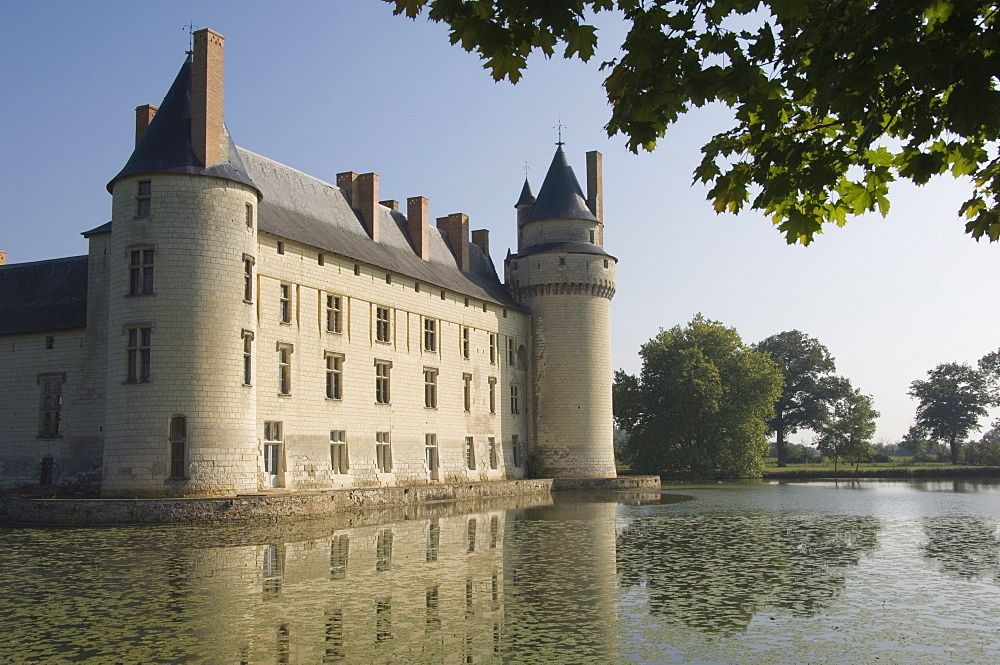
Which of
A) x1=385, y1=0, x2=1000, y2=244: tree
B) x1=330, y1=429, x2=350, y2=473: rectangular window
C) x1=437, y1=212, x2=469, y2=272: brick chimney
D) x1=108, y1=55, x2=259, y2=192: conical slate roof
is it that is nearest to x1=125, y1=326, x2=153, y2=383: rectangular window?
x1=108, y1=55, x2=259, y2=192: conical slate roof

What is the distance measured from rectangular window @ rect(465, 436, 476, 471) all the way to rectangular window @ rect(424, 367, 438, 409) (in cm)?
249

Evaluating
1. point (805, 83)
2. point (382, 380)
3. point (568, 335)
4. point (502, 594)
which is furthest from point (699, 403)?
point (805, 83)

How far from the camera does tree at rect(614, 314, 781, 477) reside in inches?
1812

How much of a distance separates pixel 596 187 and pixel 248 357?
2040cm

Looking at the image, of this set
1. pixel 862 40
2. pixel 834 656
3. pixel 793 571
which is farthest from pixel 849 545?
pixel 862 40

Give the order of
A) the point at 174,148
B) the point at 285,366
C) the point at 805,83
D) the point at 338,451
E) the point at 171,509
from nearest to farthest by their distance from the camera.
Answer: the point at 805,83, the point at 171,509, the point at 174,148, the point at 285,366, the point at 338,451

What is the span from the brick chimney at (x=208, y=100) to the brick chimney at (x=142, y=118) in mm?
2787

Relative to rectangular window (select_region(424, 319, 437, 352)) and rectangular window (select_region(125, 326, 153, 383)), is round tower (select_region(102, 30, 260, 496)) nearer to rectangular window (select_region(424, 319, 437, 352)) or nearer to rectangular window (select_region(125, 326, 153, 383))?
rectangular window (select_region(125, 326, 153, 383))

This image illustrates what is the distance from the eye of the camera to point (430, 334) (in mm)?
31406

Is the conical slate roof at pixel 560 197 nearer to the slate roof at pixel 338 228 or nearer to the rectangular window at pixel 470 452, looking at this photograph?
the slate roof at pixel 338 228

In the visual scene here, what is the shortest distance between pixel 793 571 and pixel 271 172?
19995 millimetres

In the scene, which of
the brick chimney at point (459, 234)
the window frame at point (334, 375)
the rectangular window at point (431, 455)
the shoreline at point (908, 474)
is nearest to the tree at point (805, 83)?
the window frame at point (334, 375)

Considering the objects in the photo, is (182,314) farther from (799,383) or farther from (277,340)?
(799,383)

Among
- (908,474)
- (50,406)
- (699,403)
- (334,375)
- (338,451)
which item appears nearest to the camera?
(50,406)
